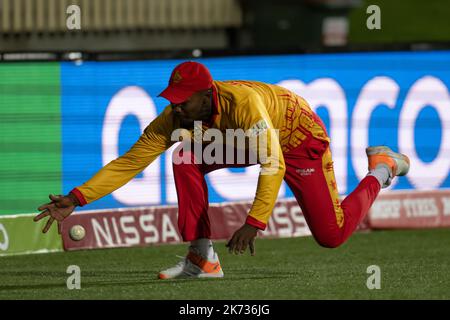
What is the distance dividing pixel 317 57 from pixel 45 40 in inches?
321

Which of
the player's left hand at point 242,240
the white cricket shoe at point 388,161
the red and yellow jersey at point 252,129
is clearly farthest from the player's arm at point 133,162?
the white cricket shoe at point 388,161

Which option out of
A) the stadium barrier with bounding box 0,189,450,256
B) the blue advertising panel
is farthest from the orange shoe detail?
the blue advertising panel

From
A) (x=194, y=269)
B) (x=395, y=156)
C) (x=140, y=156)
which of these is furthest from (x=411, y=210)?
(x=140, y=156)

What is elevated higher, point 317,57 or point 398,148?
point 317,57

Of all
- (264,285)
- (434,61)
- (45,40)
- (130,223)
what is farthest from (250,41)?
(264,285)

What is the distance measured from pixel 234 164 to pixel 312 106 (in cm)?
390

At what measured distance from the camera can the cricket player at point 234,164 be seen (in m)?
9.40

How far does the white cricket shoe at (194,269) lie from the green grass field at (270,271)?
13 cm

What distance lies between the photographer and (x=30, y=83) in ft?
43.0

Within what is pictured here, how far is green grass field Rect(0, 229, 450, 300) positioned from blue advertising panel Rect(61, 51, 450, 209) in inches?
27.7

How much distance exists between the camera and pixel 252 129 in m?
9.30

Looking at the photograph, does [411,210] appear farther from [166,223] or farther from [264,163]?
[264,163]

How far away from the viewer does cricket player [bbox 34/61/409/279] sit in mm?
9398
